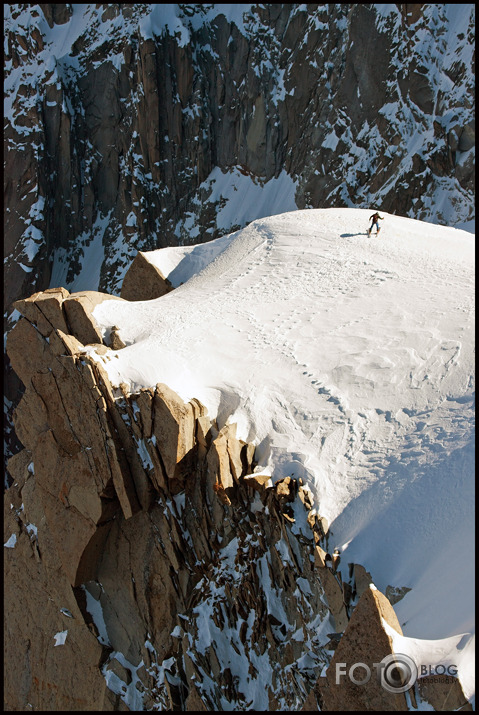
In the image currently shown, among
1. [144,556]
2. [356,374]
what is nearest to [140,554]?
[144,556]

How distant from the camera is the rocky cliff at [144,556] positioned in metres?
11.1

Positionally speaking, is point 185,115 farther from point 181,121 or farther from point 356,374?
point 356,374

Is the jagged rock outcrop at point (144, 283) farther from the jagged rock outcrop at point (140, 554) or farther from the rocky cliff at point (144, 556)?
the jagged rock outcrop at point (140, 554)

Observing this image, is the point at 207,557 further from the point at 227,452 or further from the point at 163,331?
the point at 163,331

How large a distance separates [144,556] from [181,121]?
41.1m

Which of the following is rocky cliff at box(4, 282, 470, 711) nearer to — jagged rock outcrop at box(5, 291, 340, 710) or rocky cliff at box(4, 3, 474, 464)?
jagged rock outcrop at box(5, 291, 340, 710)

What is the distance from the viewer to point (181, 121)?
47.2m

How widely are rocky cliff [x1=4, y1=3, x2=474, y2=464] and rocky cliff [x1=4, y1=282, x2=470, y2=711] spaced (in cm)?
2893

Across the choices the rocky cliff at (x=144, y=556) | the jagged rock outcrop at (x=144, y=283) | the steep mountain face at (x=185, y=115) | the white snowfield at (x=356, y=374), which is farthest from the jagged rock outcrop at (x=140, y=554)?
the steep mountain face at (x=185, y=115)

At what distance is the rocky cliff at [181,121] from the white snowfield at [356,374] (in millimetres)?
22327

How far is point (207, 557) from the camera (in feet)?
42.9

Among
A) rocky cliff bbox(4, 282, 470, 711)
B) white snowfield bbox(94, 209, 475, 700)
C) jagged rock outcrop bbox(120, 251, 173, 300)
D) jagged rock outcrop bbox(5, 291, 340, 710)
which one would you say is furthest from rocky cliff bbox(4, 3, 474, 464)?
jagged rock outcrop bbox(5, 291, 340, 710)

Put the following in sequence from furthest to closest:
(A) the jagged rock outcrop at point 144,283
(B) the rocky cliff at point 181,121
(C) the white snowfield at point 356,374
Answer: (B) the rocky cliff at point 181,121 < (A) the jagged rock outcrop at point 144,283 < (C) the white snowfield at point 356,374

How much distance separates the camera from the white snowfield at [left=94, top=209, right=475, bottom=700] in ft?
31.3
